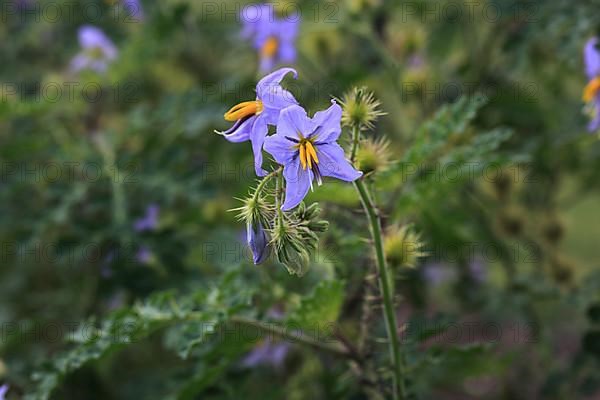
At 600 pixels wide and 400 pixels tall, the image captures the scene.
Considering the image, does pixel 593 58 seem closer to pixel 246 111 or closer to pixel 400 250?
pixel 400 250

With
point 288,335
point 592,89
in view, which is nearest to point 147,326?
point 288,335

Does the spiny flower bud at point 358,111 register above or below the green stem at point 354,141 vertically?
above

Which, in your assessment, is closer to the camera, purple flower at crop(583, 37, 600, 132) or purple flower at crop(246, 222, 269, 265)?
purple flower at crop(246, 222, 269, 265)

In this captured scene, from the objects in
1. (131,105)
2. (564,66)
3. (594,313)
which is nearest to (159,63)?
(131,105)

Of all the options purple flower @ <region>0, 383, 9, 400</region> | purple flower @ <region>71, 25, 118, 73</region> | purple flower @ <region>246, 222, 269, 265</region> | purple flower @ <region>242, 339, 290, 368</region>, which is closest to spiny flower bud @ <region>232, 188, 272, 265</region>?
purple flower @ <region>246, 222, 269, 265</region>

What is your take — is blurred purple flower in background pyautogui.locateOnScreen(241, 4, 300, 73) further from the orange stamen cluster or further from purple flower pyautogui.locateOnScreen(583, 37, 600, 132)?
the orange stamen cluster

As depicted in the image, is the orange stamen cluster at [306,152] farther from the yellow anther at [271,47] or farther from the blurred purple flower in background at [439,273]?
the blurred purple flower in background at [439,273]

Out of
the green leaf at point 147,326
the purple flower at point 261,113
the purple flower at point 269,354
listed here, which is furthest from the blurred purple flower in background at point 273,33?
the purple flower at point 261,113

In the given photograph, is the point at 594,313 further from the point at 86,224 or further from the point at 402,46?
the point at 86,224
